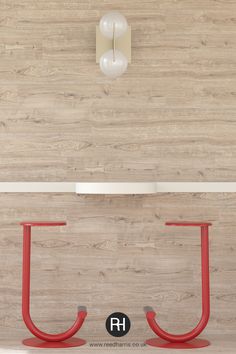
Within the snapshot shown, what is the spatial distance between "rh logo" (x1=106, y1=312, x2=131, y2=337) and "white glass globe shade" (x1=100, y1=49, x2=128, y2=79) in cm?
147

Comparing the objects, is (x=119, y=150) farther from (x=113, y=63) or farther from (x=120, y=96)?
(x=113, y=63)

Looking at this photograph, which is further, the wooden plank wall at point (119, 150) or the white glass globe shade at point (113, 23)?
the wooden plank wall at point (119, 150)

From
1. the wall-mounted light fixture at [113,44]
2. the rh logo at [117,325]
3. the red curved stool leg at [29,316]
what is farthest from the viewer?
the rh logo at [117,325]

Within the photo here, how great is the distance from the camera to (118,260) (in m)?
3.89

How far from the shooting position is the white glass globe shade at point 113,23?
3707 millimetres

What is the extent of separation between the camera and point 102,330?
387cm

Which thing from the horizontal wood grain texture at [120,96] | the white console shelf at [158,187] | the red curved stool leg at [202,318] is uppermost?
the horizontal wood grain texture at [120,96]

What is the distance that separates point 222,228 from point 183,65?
1.05m

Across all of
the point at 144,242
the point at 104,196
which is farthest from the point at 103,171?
the point at 144,242

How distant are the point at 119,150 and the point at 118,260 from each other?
682 mm

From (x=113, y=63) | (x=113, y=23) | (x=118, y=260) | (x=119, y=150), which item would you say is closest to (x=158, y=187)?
(x=119, y=150)

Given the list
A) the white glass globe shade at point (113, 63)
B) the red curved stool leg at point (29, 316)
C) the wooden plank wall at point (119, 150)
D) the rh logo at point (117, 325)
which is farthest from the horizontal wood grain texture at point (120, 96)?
the rh logo at point (117, 325)

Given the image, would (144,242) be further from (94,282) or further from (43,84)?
(43,84)

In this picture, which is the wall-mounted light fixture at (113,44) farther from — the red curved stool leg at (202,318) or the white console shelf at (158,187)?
the red curved stool leg at (202,318)
